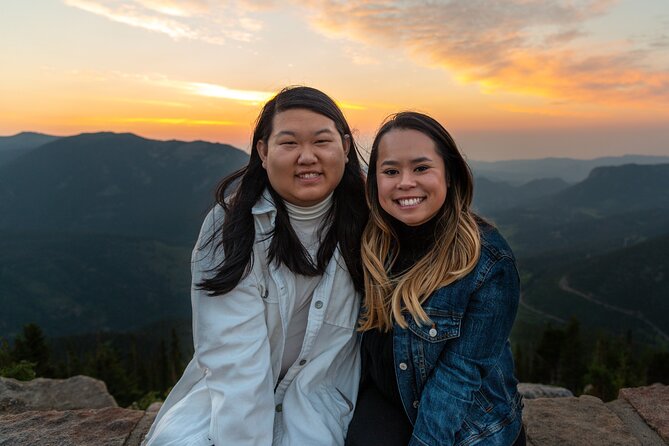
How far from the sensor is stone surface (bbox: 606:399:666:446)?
365 cm

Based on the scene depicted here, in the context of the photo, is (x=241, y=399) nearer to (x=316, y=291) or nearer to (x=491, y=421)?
(x=316, y=291)

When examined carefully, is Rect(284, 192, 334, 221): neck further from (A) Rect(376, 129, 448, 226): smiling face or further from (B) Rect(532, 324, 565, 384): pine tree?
(B) Rect(532, 324, 565, 384): pine tree

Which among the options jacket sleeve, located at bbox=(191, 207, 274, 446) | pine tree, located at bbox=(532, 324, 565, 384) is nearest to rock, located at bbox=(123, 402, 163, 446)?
jacket sleeve, located at bbox=(191, 207, 274, 446)

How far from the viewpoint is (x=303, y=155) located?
3246 millimetres

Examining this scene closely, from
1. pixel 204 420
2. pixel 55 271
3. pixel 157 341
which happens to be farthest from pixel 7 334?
pixel 204 420

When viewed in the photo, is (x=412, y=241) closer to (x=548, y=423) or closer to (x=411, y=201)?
(x=411, y=201)

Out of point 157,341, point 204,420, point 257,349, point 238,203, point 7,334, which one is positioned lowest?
point 7,334

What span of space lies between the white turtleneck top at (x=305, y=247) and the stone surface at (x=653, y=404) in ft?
9.87

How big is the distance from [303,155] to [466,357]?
1758mm

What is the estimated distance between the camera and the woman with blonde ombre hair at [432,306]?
301 cm

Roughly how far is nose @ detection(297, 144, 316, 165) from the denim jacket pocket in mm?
1308

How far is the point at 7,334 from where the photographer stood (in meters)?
138

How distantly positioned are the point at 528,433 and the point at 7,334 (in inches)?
6704

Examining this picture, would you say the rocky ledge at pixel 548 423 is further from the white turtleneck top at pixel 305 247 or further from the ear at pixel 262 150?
the ear at pixel 262 150
